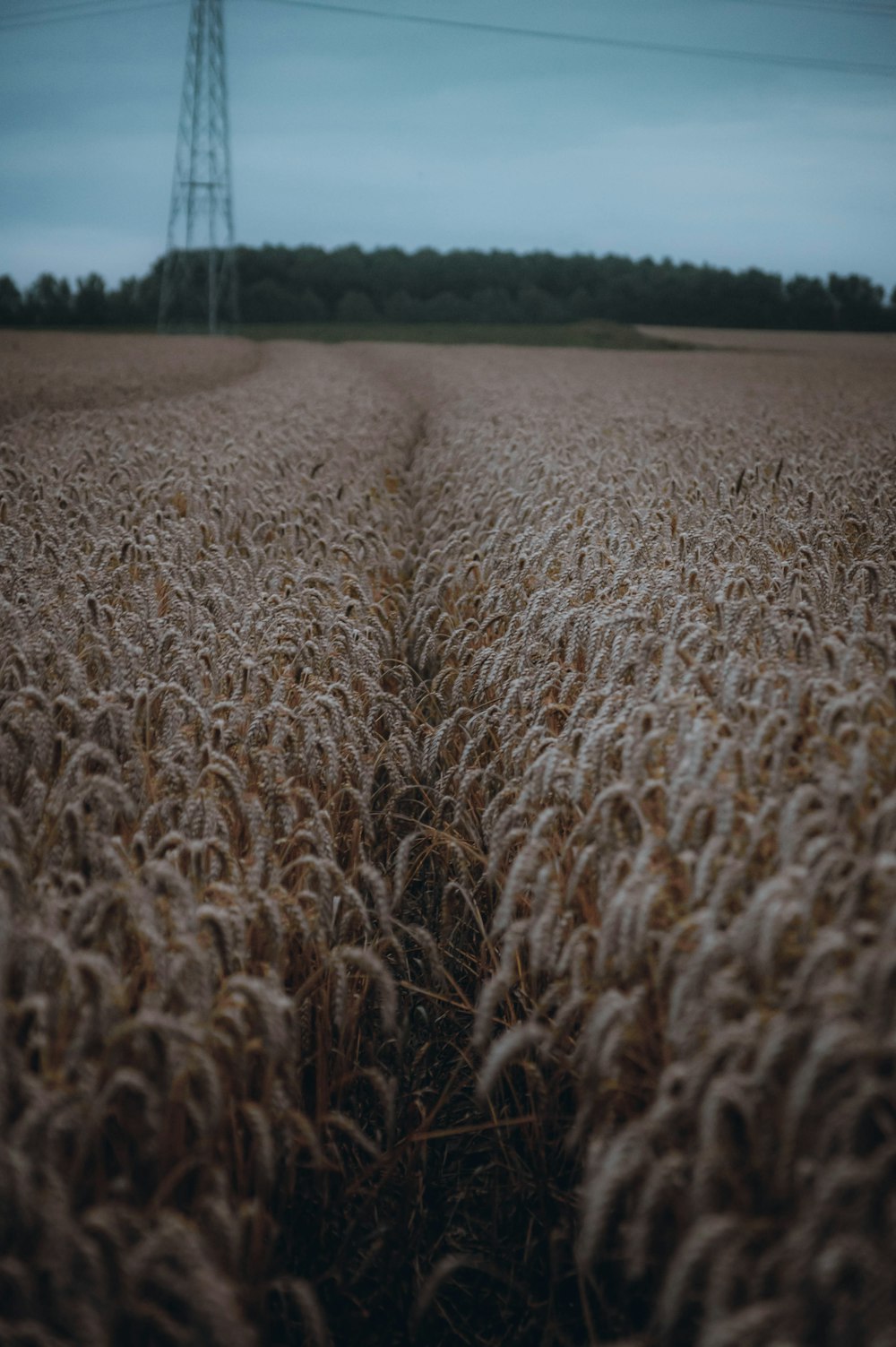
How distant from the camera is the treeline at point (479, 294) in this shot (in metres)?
71.2

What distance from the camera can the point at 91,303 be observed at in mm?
70750

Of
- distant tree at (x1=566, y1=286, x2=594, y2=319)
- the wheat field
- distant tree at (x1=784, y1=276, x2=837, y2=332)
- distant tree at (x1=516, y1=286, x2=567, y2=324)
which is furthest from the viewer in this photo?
distant tree at (x1=566, y1=286, x2=594, y2=319)

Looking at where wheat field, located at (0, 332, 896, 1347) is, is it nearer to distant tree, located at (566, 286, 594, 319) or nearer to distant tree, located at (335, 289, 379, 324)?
distant tree, located at (335, 289, 379, 324)

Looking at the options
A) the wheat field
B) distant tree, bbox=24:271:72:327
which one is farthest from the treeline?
the wheat field

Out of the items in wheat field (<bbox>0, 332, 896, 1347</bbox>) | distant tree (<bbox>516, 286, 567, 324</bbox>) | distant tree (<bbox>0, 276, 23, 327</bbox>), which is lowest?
wheat field (<bbox>0, 332, 896, 1347</bbox>)

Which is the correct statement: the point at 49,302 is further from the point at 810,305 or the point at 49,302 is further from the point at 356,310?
the point at 810,305

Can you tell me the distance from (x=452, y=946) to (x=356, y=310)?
79.3 m

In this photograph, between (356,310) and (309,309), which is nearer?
(356,310)

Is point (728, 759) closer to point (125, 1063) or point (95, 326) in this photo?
point (125, 1063)

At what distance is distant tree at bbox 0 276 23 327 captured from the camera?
68250mm

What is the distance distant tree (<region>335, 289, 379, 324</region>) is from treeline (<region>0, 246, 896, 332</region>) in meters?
0.08

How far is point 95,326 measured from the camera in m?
71.2

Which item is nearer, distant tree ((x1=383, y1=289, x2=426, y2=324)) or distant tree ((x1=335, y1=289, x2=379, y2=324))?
distant tree ((x1=335, y1=289, x2=379, y2=324))

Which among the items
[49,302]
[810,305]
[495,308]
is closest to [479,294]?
[495,308]
